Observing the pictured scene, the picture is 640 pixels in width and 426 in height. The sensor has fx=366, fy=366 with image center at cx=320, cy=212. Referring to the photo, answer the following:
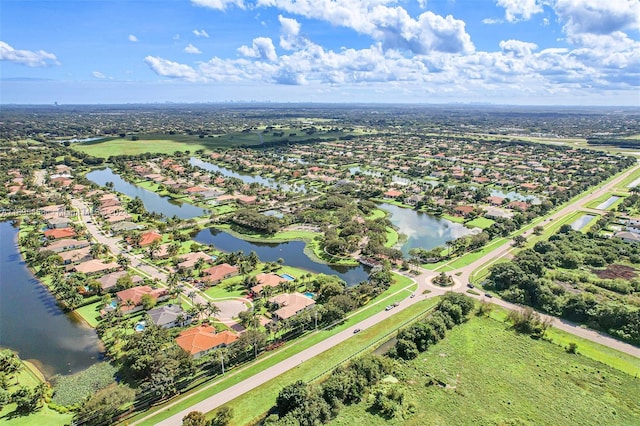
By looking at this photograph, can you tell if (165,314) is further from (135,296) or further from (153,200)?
(153,200)

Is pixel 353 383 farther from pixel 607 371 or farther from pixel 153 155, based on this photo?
pixel 153 155

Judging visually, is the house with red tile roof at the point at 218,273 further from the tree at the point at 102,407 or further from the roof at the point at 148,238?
the tree at the point at 102,407

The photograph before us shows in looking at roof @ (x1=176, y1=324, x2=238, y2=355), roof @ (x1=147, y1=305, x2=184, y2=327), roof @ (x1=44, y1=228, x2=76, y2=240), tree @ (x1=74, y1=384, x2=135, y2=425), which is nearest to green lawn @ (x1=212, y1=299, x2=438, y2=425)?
roof @ (x1=176, y1=324, x2=238, y2=355)

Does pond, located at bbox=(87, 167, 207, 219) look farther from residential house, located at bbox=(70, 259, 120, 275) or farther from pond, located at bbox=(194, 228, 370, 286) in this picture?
residential house, located at bbox=(70, 259, 120, 275)

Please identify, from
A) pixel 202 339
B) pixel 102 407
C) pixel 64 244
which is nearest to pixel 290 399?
pixel 202 339

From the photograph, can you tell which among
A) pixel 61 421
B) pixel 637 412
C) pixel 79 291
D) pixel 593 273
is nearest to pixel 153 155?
pixel 79 291

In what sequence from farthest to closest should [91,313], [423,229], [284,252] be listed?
[423,229] < [284,252] < [91,313]
